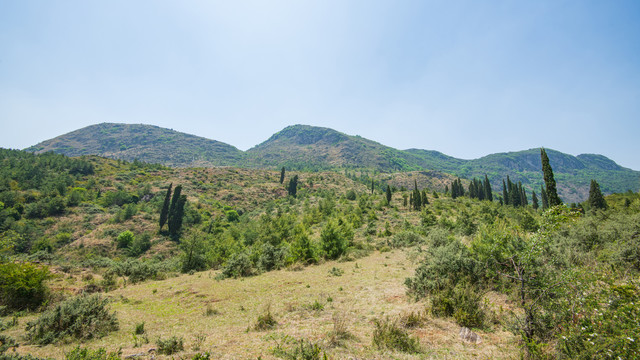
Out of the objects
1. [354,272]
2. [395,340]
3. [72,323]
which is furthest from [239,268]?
[395,340]

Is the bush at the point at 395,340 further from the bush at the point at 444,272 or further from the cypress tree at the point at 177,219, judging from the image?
the cypress tree at the point at 177,219

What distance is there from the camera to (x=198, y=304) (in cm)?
1146

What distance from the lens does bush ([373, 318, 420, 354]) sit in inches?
231

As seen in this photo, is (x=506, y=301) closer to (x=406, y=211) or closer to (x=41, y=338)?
(x=41, y=338)

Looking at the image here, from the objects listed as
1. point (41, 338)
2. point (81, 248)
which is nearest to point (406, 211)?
point (41, 338)

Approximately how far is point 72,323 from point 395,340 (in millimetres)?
10953

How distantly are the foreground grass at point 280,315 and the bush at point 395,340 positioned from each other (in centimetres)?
23

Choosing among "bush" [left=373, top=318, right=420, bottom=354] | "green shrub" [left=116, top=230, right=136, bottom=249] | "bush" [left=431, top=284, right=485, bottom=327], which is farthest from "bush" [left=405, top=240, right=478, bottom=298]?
"green shrub" [left=116, top=230, right=136, bottom=249]

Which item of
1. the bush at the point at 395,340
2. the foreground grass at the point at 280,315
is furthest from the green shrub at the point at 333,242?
the bush at the point at 395,340

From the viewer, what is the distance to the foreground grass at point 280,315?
6.09 m

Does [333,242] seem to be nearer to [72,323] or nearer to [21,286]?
[72,323]

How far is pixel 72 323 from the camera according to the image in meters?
7.96

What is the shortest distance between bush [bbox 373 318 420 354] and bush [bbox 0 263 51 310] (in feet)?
A: 49.7

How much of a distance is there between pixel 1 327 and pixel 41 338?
7.37 ft
